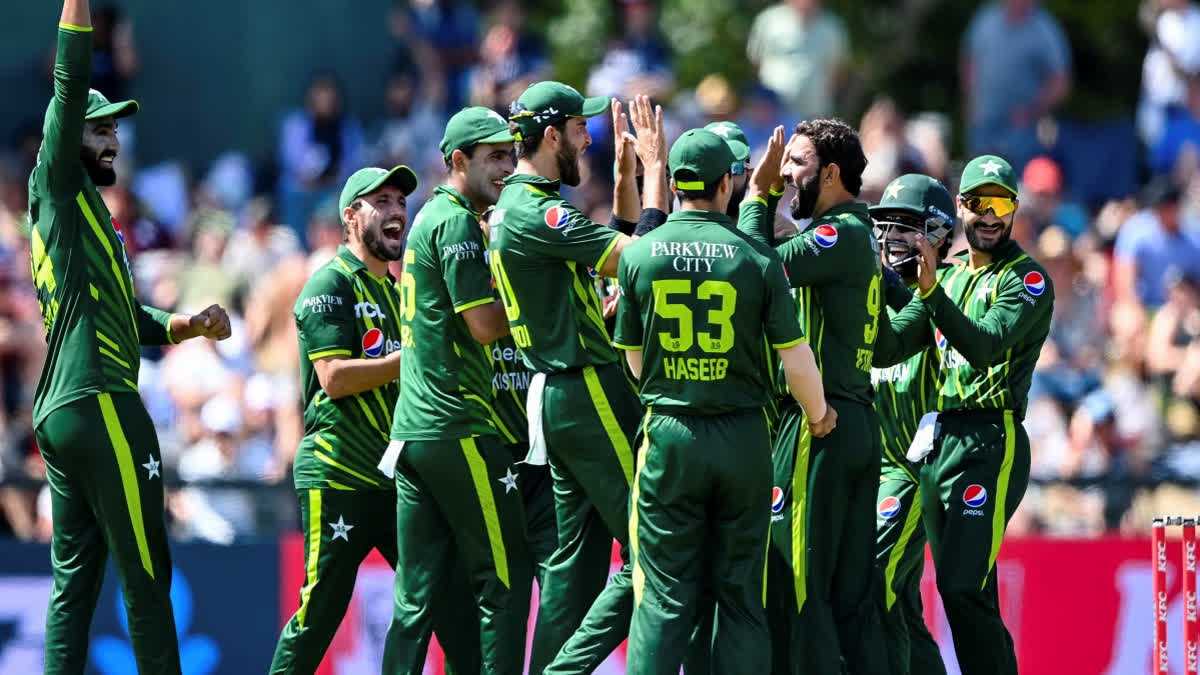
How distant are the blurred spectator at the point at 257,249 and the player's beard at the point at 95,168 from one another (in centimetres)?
697

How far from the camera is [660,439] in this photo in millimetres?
7613

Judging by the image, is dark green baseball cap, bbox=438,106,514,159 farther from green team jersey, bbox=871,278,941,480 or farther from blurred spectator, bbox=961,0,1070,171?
blurred spectator, bbox=961,0,1070,171

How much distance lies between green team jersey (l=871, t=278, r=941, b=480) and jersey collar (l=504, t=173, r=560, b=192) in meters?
2.10

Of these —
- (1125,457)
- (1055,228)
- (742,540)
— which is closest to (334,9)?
(1055,228)

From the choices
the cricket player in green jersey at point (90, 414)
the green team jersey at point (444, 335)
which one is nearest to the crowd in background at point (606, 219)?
the cricket player in green jersey at point (90, 414)

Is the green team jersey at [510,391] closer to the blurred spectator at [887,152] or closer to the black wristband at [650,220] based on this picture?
the black wristband at [650,220]

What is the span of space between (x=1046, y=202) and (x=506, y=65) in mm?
4843

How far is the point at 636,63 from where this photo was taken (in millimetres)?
16219

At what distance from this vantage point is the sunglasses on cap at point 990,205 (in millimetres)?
8820

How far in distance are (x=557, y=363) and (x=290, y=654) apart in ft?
6.23

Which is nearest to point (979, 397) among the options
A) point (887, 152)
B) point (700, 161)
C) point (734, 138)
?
point (734, 138)

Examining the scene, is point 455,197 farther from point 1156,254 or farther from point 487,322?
point 1156,254

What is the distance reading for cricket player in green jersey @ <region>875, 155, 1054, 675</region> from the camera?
8.52m

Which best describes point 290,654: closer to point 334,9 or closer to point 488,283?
point 488,283
